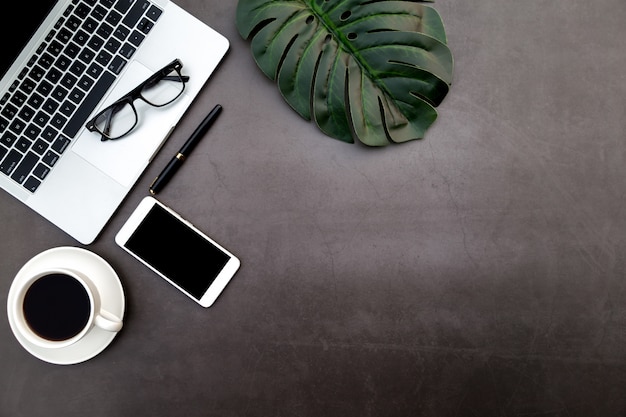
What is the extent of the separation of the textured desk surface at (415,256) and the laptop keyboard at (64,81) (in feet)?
0.36

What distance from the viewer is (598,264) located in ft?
2.73

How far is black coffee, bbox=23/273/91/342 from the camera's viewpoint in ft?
2.42

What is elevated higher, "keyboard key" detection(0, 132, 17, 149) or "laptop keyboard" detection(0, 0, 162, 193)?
"laptop keyboard" detection(0, 0, 162, 193)

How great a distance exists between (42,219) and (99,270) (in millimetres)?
112

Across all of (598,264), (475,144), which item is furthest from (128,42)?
(598,264)

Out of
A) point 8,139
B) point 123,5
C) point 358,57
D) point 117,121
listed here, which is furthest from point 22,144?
point 358,57

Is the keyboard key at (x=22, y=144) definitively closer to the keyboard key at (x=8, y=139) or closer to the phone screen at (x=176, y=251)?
the keyboard key at (x=8, y=139)

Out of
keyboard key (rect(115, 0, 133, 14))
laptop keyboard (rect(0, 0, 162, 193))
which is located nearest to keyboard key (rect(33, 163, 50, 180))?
laptop keyboard (rect(0, 0, 162, 193))

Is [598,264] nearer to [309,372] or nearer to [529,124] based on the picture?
[529,124]

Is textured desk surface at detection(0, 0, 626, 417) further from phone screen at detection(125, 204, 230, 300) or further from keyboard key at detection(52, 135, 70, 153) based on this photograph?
keyboard key at detection(52, 135, 70, 153)

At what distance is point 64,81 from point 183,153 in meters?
0.18

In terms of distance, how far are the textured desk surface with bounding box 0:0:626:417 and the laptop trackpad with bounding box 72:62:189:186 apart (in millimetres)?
34

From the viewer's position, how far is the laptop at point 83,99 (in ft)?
2.54

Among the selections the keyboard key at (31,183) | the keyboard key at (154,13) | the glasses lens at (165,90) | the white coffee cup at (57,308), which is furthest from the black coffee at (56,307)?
the keyboard key at (154,13)
